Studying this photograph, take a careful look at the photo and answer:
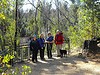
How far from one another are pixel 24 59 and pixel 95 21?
16.6ft

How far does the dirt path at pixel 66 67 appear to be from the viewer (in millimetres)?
9323

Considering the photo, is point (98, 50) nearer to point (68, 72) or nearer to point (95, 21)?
point (95, 21)

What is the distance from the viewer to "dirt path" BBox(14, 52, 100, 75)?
30.6ft

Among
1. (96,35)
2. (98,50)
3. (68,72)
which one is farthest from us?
(96,35)

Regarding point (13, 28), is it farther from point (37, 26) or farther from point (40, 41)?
point (37, 26)

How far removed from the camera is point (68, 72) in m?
9.38

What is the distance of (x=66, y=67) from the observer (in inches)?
404

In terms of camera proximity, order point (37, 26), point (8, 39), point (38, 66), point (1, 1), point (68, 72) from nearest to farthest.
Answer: point (1, 1)
point (68, 72)
point (38, 66)
point (8, 39)
point (37, 26)

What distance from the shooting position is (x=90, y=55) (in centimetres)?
1321

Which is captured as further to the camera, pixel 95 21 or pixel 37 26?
pixel 37 26

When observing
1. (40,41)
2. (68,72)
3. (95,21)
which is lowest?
(68,72)

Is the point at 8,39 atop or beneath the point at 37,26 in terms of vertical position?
beneath

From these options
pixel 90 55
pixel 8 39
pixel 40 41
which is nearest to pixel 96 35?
pixel 90 55

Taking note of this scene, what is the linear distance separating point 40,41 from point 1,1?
901cm
